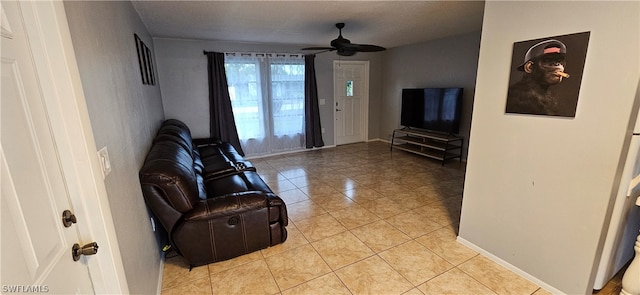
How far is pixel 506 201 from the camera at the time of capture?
2.04m

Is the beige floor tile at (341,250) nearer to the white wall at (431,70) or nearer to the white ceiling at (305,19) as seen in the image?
the white ceiling at (305,19)

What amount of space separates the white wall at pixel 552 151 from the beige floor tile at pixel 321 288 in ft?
4.07

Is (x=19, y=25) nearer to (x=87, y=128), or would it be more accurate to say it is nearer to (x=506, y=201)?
(x=87, y=128)

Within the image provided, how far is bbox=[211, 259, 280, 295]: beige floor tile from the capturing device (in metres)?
1.91

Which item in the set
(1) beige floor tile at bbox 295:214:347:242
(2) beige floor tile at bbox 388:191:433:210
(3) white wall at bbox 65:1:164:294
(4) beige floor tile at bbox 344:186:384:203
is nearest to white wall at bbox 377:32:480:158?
(2) beige floor tile at bbox 388:191:433:210

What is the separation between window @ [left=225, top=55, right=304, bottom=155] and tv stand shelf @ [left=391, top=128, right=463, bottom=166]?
217 centimetres

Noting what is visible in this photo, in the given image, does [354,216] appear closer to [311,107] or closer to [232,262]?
[232,262]

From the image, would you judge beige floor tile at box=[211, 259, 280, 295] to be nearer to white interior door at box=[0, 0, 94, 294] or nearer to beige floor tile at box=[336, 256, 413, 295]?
beige floor tile at box=[336, 256, 413, 295]

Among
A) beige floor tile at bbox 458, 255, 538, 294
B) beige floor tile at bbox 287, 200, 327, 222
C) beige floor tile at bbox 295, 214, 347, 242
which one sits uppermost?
beige floor tile at bbox 287, 200, 327, 222

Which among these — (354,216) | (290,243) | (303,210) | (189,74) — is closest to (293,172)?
(303,210)

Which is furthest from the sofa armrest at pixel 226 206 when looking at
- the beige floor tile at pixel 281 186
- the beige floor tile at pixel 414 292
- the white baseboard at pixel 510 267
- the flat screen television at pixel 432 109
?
the flat screen television at pixel 432 109

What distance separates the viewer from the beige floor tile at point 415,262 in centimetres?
203

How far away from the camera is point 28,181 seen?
78 cm

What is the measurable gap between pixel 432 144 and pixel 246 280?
410 cm
